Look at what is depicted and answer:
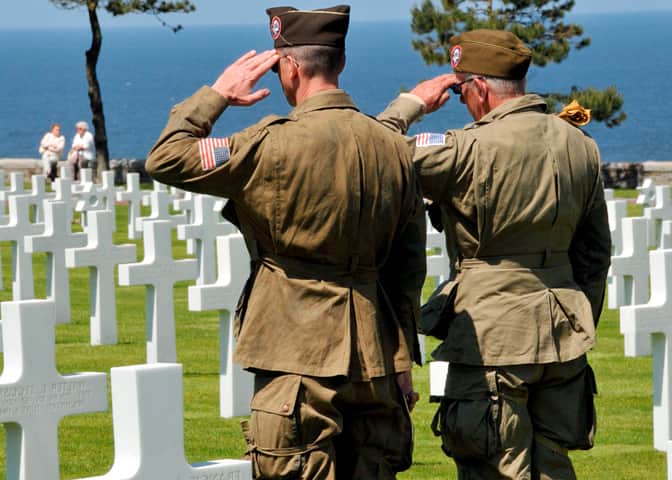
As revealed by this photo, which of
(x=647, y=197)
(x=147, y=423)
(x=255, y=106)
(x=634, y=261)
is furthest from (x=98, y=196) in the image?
(x=255, y=106)

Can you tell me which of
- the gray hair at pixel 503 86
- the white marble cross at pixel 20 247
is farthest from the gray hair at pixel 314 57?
the white marble cross at pixel 20 247

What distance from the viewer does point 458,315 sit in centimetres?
549

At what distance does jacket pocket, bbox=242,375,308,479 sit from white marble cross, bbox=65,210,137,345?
21.1 feet

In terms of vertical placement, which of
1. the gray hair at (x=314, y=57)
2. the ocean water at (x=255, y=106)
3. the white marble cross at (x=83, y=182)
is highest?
the gray hair at (x=314, y=57)

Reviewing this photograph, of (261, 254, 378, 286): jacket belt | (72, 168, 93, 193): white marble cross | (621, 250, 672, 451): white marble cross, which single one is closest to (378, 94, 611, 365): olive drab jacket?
(261, 254, 378, 286): jacket belt

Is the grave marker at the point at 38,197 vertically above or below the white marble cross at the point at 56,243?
below

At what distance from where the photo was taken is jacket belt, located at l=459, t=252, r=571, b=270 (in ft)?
18.0

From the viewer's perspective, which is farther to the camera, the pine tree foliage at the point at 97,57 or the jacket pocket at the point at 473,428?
the pine tree foliage at the point at 97,57

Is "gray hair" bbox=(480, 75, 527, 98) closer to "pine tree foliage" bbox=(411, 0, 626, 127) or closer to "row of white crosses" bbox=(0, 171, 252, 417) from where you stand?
"row of white crosses" bbox=(0, 171, 252, 417)

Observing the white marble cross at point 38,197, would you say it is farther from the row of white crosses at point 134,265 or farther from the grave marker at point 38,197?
the row of white crosses at point 134,265

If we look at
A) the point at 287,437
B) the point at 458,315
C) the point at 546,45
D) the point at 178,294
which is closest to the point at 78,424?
the point at 458,315

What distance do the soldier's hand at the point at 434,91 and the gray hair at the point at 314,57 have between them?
62 centimetres

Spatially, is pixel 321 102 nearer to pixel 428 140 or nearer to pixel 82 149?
pixel 428 140

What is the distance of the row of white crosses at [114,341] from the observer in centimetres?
412
